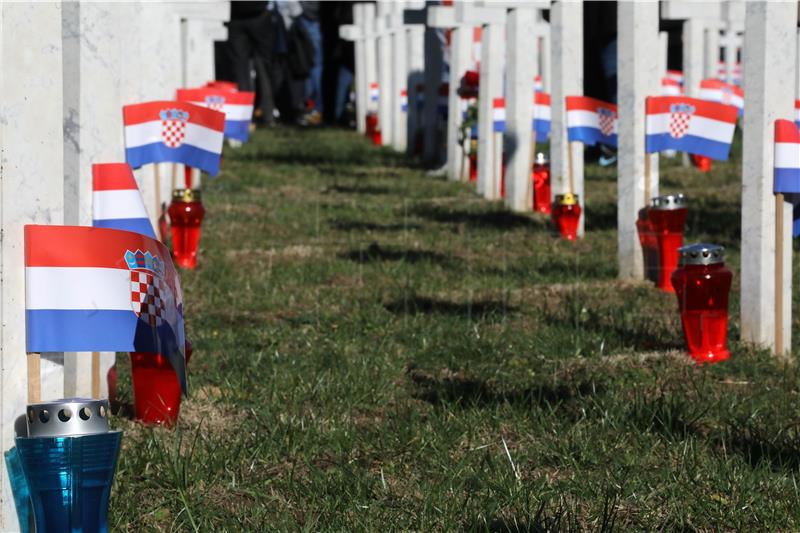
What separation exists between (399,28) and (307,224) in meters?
10.1

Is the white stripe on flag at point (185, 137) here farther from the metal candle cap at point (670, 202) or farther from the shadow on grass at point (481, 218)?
the shadow on grass at point (481, 218)

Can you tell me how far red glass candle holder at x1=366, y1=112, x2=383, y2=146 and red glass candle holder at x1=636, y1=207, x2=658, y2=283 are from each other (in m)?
14.0

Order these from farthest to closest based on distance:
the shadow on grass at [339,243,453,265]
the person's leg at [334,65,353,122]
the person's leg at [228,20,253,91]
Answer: the person's leg at [334,65,353,122] < the person's leg at [228,20,253,91] < the shadow on grass at [339,243,453,265]

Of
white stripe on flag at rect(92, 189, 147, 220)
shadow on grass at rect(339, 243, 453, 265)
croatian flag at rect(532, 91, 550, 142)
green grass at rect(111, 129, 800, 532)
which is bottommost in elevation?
green grass at rect(111, 129, 800, 532)

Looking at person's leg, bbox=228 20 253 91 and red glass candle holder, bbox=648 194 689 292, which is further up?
person's leg, bbox=228 20 253 91

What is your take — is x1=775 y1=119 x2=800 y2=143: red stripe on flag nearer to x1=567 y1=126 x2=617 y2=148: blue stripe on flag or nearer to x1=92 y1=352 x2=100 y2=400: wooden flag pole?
x1=92 y1=352 x2=100 y2=400: wooden flag pole

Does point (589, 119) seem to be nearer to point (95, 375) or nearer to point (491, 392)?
point (491, 392)

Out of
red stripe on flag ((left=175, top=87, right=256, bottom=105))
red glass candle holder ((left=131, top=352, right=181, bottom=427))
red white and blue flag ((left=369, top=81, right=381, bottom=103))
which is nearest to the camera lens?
red glass candle holder ((left=131, top=352, right=181, bottom=427))

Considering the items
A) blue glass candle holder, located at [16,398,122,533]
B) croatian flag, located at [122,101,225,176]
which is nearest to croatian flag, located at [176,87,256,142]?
croatian flag, located at [122,101,225,176]

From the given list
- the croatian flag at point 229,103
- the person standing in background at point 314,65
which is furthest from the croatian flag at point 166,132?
the person standing in background at point 314,65

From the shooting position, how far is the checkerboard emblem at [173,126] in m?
6.65

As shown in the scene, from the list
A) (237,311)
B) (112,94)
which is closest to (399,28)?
(237,311)

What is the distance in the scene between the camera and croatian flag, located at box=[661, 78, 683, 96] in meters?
16.7

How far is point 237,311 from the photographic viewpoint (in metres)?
6.81
